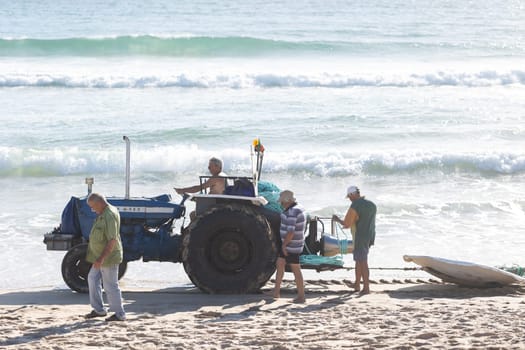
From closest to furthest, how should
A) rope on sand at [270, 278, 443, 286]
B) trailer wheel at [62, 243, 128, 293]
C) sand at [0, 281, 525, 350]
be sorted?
1. sand at [0, 281, 525, 350]
2. trailer wheel at [62, 243, 128, 293]
3. rope on sand at [270, 278, 443, 286]

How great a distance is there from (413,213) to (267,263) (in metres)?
5.23

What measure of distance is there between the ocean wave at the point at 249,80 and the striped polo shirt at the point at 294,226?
1816 cm

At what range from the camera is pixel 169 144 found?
20688 mm

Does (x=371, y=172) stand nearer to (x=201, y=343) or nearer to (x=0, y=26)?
(x=201, y=343)

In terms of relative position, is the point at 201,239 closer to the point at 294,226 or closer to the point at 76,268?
the point at 294,226

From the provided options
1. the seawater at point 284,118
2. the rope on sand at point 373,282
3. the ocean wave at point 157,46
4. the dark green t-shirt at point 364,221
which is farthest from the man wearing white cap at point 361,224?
the ocean wave at point 157,46

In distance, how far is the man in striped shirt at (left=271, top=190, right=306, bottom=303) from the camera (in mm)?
9953

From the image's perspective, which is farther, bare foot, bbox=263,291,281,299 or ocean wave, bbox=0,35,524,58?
ocean wave, bbox=0,35,524,58

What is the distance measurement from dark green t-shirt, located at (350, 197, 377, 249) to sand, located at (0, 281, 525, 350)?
0.53 metres

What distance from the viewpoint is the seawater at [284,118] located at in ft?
47.7

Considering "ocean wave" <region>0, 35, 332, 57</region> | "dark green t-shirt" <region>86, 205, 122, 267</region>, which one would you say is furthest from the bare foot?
"ocean wave" <region>0, 35, 332, 57</region>

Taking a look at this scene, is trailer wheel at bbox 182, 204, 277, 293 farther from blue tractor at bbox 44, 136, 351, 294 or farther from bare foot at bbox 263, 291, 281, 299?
bare foot at bbox 263, 291, 281, 299

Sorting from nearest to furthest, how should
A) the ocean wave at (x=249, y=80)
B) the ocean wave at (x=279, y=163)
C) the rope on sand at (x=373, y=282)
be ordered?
the rope on sand at (x=373, y=282) → the ocean wave at (x=279, y=163) → the ocean wave at (x=249, y=80)

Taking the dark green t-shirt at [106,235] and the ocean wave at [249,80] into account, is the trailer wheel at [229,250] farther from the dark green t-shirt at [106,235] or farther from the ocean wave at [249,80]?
the ocean wave at [249,80]
